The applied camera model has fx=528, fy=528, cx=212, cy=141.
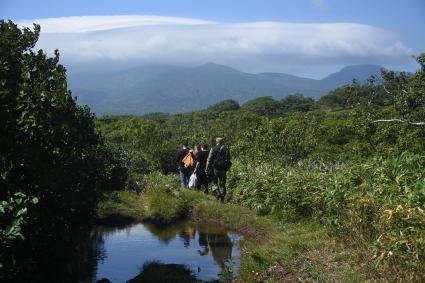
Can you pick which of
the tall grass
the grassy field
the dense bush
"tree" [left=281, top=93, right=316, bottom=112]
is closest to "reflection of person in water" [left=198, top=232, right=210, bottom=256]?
the grassy field

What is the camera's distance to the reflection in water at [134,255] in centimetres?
785

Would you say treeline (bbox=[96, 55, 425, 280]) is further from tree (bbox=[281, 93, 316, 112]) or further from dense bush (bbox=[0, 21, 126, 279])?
tree (bbox=[281, 93, 316, 112])

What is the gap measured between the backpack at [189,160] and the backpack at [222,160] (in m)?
2.18

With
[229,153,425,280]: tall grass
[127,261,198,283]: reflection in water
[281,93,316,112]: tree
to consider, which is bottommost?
[127,261,198,283]: reflection in water

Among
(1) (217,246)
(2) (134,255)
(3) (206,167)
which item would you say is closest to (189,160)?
(3) (206,167)

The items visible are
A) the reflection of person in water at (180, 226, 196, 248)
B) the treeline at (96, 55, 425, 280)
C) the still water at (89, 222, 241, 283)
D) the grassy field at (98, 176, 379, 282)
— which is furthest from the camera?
the reflection of person in water at (180, 226, 196, 248)

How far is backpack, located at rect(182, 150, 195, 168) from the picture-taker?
17156mm

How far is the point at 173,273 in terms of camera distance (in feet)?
30.0

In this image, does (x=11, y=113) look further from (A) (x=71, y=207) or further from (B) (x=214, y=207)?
(B) (x=214, y=207)

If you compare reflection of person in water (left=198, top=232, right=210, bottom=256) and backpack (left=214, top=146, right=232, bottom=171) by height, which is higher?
backpack (left=214, top=146, right=232, bottom=171)

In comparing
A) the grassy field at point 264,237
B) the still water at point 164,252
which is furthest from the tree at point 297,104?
the still water at point 164,252

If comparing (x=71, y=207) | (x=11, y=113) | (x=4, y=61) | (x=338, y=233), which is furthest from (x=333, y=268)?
(x=4, y=61)

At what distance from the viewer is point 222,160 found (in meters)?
15.0

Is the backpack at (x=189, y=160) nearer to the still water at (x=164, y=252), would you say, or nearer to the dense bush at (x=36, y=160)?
the still water at (x=164, y=252)
